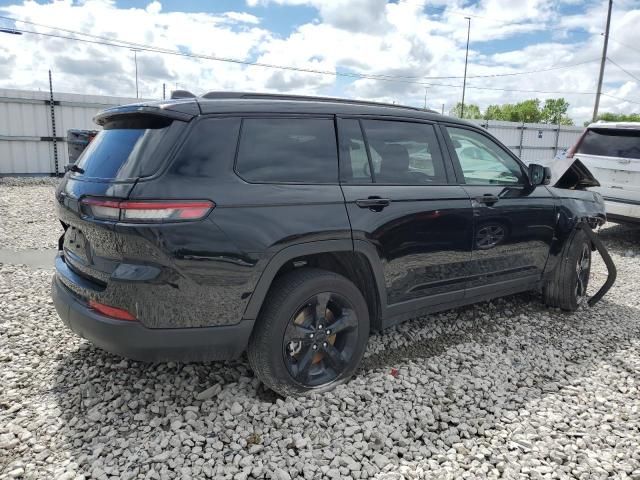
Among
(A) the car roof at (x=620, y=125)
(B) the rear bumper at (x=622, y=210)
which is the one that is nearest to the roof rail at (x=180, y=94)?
(B) the rear bumper at (x=622, y=210)

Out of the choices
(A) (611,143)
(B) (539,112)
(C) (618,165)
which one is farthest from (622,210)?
(B) (539,112)

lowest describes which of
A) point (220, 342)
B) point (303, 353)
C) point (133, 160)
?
point (303, 353)

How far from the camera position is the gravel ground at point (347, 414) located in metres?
2.42

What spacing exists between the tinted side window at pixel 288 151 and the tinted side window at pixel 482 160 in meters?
1.23

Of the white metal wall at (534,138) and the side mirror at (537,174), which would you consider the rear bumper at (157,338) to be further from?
the white metal wall at (534,138)

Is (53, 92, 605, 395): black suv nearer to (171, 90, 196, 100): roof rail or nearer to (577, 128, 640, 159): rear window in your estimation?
(171, 90, 196, 100): roof rail

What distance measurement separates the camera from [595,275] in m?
6.09

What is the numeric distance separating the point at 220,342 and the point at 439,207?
5.80ft

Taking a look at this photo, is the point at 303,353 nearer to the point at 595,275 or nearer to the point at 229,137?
the point at 229,137

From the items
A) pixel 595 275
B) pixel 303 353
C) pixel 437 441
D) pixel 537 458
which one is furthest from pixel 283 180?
pixel 595 275

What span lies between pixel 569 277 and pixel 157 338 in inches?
148

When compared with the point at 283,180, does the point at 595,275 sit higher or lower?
lower

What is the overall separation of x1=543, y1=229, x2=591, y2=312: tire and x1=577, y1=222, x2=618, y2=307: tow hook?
0.05 m

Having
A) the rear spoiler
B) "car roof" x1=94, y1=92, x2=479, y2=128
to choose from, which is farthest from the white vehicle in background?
the rear spoiler
